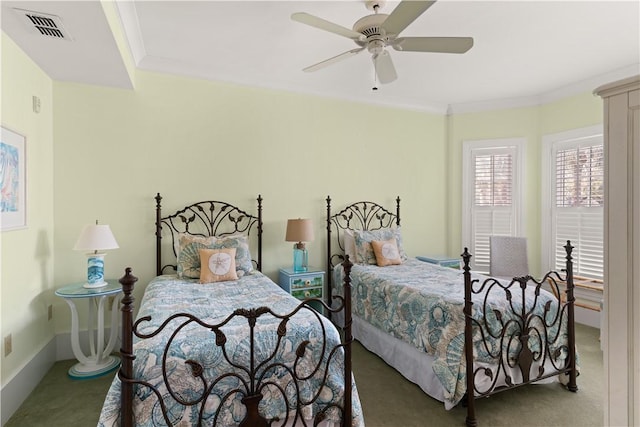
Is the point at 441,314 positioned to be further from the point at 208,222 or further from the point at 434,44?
the point at 208,222

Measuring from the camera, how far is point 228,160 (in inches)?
148

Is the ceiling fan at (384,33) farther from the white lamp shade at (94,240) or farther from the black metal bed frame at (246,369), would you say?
the white lamp shade at (94,240)

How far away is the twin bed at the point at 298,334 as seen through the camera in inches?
63.6

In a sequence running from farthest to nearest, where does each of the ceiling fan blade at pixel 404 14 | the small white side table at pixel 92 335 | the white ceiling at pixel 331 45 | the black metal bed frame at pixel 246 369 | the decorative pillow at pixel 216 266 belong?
the decorative pillow at pixel 216 266 < the small white side table at pixel 92 335 < the white ceiling at pixel 331 45 < the ceiling fan blade at pixel 404 14 < the black metal bed frame at pixel 246 369

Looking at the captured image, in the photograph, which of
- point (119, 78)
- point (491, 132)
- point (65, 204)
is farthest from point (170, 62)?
point (491, 132)

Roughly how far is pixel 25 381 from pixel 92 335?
0.51 metres

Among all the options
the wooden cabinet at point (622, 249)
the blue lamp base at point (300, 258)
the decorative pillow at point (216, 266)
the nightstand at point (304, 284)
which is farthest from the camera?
the blue lamp base at point (300, 258)

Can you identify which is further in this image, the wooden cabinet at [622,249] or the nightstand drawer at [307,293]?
the nightstand drawer at [307,293]

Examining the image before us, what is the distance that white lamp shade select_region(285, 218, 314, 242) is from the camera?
365 cm

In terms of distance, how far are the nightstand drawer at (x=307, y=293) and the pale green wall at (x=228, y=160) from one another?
0.46 metres

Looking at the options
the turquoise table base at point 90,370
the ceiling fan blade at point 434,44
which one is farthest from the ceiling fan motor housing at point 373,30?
the turquoise table base at point 90,370

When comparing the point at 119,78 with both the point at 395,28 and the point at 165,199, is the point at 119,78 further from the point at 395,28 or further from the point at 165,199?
the point at 395,28

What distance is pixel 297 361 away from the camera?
5.98ft

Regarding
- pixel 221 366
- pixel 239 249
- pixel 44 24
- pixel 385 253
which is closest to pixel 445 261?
pixel 385 253
